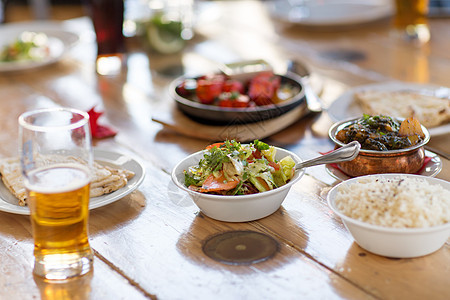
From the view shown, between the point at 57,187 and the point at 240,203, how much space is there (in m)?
0.40

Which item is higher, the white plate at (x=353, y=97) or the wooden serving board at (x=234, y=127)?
the white plate at (x=353, y=97)

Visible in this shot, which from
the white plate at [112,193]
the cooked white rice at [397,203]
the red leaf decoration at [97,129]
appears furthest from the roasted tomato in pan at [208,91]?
the cooked white rice at [397,203]

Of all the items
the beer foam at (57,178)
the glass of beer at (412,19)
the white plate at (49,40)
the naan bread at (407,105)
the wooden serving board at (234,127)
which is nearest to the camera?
the beer foam at (57,178)

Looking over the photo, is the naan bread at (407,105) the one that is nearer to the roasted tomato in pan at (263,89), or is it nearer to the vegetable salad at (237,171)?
the roasted tomato in pan at (263,89)

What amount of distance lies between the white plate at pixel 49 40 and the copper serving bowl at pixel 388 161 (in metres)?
1.63

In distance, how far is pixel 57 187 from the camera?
108 centimetres

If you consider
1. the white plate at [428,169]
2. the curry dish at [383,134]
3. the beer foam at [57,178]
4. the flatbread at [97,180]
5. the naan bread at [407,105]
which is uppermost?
the beer foam at [57,178]

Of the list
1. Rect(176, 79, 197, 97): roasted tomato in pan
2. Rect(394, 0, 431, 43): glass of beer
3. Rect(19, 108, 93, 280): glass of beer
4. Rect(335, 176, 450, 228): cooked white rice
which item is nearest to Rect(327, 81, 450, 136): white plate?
Rect(176, 79, 197, 97): roasted tomato in pan

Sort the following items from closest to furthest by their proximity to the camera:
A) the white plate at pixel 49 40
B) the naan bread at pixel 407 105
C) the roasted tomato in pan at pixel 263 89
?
the naan bread at pixel 407 105
the roasted tomato in pan at pixel 263 89
the white plate at pixel 49 40

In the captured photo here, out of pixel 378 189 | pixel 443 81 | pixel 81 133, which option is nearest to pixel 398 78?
pixel 443 81

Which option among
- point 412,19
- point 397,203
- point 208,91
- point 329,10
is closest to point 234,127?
point 208,91

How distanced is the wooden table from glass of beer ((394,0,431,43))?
15 centimetres

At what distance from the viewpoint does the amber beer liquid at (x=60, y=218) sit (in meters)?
1.08

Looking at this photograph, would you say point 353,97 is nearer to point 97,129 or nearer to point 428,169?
point 428,169
